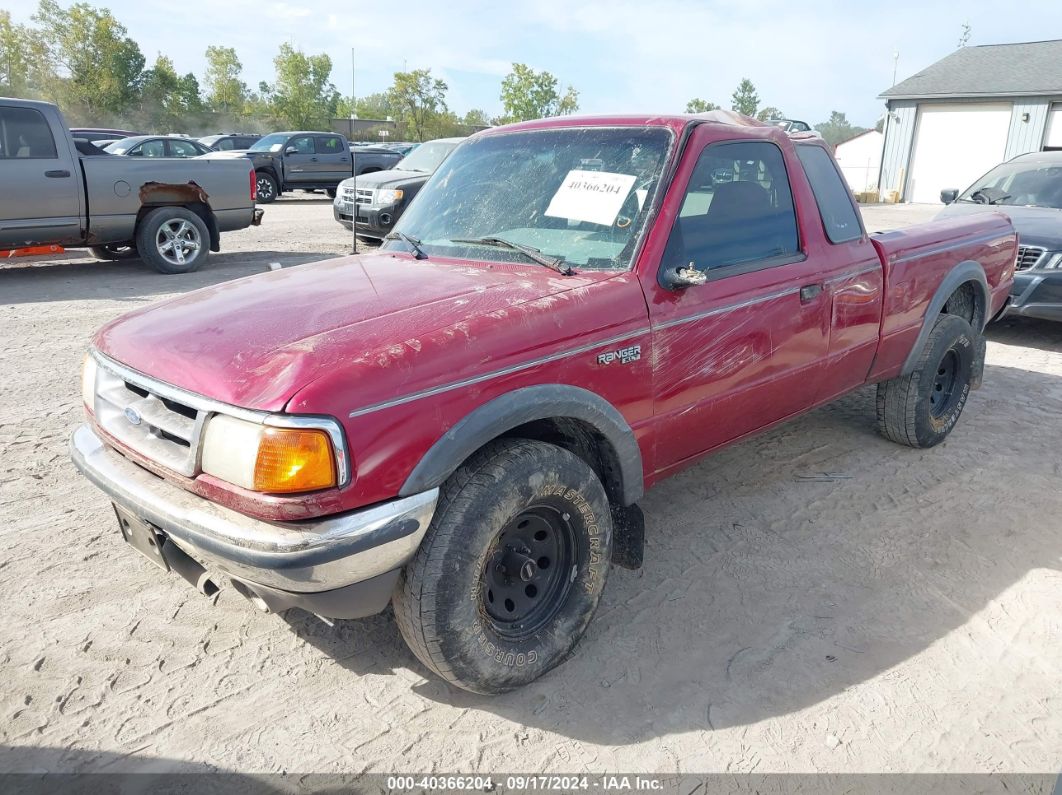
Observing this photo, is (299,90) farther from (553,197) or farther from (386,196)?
(553,197)

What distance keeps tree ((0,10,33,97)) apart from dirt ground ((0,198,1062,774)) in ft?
199

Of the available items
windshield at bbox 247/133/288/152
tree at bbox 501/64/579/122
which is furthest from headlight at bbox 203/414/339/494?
tree at bbox 501/64/579/122

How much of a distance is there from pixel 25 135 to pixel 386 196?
15.9 feet

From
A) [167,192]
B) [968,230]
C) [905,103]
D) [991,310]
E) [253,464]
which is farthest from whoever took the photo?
[905,103]

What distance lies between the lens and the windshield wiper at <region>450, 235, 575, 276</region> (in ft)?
9.60

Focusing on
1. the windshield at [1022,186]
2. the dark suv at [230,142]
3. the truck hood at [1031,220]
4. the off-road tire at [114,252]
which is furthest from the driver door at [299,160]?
the truck hood at [1031,220]

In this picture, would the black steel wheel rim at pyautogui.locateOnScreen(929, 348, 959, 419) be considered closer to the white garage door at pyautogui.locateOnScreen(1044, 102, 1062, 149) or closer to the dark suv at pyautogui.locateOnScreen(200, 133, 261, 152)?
the dark suv at pyautogui.locateOnScreen(200, 133, 261, 152)

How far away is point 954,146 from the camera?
25266mm

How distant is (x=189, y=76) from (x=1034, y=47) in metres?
55.7

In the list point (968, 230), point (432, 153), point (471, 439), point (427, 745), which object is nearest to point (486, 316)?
point (471, 439)

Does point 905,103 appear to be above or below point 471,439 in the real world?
above

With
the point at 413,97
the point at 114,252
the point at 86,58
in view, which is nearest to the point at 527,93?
the point at 413,97

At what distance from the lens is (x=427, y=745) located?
2445 mm

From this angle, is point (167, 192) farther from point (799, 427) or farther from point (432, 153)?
point (799, 427)
